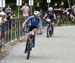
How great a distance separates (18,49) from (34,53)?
1.82 meters

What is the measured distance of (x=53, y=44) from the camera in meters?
25.4

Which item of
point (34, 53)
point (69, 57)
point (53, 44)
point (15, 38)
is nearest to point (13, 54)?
point (34, 53)

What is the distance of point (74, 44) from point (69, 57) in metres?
6.25

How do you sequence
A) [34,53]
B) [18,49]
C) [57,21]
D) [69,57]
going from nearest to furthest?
[69,57]
[34,53]
[18,49]
[57,21]

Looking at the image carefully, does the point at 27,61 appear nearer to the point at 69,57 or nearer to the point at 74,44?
the point at 69,57

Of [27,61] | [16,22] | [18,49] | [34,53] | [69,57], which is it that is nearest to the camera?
[27,61]

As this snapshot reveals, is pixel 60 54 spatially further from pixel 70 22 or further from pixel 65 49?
pixel 70 22

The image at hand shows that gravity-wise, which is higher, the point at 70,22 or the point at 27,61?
the point at 27,61

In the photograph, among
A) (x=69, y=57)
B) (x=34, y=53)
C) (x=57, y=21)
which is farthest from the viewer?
(x=57, y=21)

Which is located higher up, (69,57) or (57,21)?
(69,57)

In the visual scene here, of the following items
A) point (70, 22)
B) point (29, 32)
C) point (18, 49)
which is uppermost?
point (29, 32)

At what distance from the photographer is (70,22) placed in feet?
151

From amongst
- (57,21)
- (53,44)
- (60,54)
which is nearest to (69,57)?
(60,54)

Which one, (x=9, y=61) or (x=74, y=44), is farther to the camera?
(x=74, y=44)
